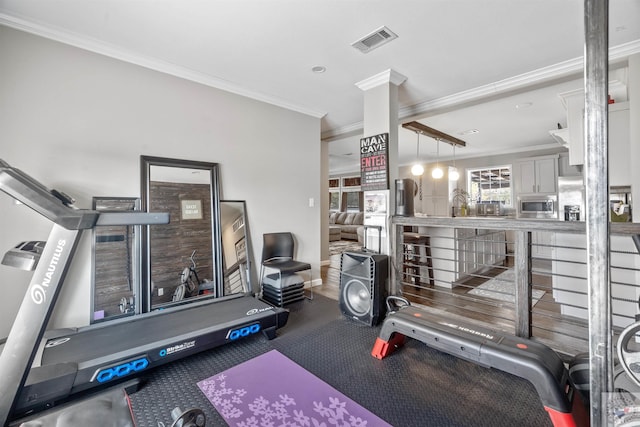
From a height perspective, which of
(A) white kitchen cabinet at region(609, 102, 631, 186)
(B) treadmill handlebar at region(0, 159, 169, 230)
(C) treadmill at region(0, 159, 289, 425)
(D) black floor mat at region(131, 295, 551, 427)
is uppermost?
(A) white kitchen cabinet at region(609, 102, 631, 186)

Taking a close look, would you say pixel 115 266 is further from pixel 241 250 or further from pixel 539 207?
pixel 539 207

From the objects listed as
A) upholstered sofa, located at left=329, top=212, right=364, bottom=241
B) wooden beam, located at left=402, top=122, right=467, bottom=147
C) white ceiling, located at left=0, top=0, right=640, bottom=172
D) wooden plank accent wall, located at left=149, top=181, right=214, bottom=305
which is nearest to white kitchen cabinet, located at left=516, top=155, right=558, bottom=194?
A: wooden beam, located at left=402, top=122, right=467, bottom=147

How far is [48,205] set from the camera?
4.21ft

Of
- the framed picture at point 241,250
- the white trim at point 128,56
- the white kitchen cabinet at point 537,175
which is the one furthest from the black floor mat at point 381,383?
the white kitchen cabinet at point 537,175

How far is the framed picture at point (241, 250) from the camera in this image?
11.1 ft

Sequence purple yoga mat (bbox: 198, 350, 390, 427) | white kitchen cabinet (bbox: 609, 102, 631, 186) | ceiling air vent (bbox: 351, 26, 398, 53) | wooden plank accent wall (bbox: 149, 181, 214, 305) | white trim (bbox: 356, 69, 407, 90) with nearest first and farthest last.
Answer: purple yoga mat (bbox: 198, 350, 390, 427), ceiling air vent (bbox: 351, 26, 398, 53), wooden plank accent wall (bbox: 149, 181, 214, 305), white kitchen cabinet (bbox: 609, 102, 631, 186), white trim (bbox: 356, 69, 407, 90)

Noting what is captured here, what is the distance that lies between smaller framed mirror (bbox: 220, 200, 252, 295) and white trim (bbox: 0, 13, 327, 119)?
1.37 m

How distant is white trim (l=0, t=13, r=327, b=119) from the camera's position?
2.25 m

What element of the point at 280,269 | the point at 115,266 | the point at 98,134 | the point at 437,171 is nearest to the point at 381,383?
the point at 280,269

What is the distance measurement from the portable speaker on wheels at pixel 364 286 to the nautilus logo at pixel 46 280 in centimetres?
219

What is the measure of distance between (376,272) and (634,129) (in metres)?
2.68

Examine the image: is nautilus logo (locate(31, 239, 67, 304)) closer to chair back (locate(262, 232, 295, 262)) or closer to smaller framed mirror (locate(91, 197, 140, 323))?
smaller framed mirror (locate(91, 197, 140, 323))

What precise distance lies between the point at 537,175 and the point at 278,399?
7285 mm

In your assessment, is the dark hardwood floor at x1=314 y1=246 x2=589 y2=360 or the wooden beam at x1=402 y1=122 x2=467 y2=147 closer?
the dark hardwood floor at x1=314 y1=246 x2=589 y2=360
